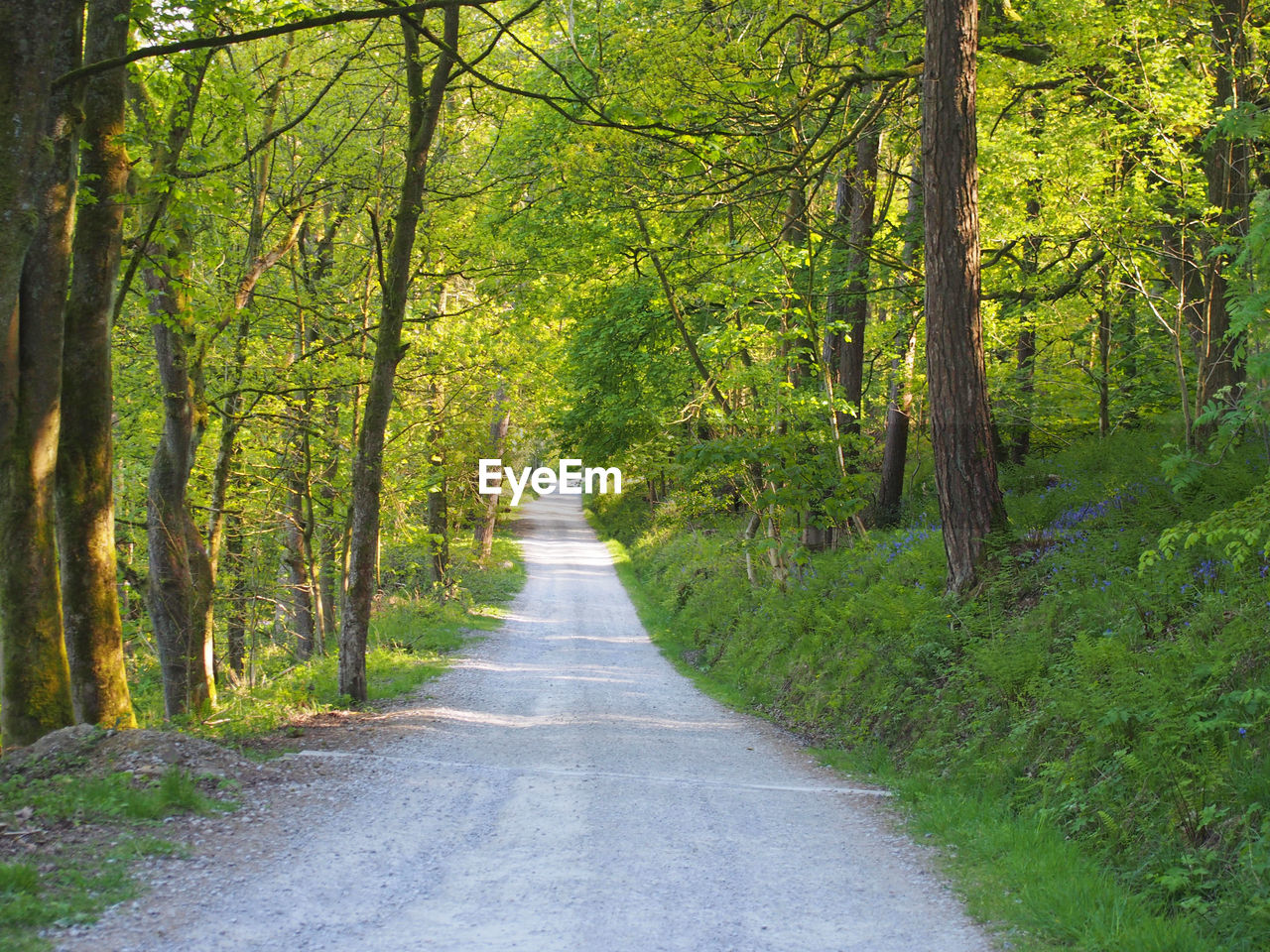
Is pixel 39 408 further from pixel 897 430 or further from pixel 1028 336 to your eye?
pixel 1028 336

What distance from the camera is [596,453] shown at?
829 inches

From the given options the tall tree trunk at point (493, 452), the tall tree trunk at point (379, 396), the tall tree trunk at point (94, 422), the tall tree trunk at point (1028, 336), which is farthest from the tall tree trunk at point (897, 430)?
the tall tree trunk at point (94, 422)

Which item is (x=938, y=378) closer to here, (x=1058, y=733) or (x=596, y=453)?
(x=1058, y=733)

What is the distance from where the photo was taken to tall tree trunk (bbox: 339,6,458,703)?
10.8 meters

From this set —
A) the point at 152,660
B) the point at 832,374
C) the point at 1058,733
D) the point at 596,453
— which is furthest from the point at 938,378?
the point at 152,660

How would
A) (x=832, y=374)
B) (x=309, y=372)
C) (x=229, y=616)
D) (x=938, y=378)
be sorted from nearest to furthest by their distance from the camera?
(x=938, y=378), (x=309, y=372), (x=832, y=374), (x=229, y=616)

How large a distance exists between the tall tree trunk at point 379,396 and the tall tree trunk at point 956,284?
5.45 m

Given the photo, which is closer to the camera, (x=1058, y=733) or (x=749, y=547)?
(x=1058, y=733)

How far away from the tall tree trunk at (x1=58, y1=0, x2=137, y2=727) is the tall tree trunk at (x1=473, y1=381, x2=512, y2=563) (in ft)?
54.4

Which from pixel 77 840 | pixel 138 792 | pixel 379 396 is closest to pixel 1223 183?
pixel 379 396

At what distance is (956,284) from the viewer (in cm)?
920

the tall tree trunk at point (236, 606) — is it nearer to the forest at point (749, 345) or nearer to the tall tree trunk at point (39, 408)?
the forest at point (749, 345)

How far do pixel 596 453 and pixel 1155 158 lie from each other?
12.5 m

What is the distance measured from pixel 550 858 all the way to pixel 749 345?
35.1ft
